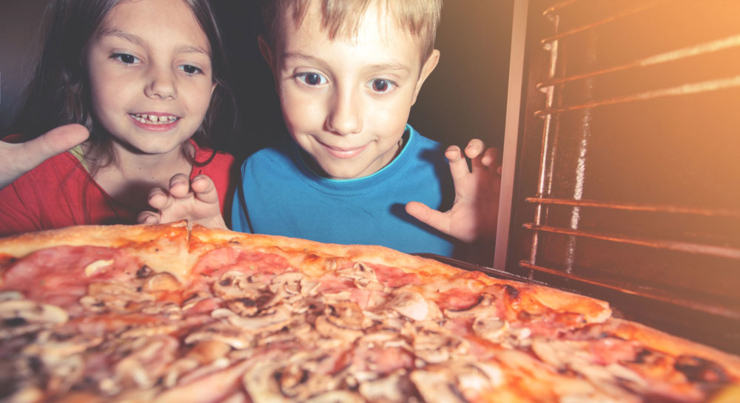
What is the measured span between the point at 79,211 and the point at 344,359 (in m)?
1.51

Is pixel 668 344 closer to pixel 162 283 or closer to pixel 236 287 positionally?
pixel 236 287

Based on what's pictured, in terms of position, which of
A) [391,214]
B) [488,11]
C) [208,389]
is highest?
[488,11]

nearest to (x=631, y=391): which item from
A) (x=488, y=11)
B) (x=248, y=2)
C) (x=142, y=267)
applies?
(x=142, y=267)

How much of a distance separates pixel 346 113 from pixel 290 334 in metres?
0.62

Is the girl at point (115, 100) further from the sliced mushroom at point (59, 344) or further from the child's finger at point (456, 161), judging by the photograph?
the child's finger at point (456, 161)

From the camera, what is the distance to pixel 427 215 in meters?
1.22

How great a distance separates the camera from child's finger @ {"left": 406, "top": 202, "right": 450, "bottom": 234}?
121cm

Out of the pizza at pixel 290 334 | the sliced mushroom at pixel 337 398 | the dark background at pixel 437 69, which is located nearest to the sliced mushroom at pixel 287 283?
the pizza at pixel 290 334

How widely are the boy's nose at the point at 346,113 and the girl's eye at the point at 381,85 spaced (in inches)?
2.7

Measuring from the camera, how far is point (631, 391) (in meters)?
0.47

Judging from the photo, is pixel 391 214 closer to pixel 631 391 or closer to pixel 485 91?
pixel 485 91

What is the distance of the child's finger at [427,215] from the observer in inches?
47.7

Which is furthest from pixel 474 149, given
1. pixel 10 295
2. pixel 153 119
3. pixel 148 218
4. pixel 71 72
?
pixel 71 72

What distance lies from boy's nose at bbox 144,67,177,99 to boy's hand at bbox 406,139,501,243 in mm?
913
